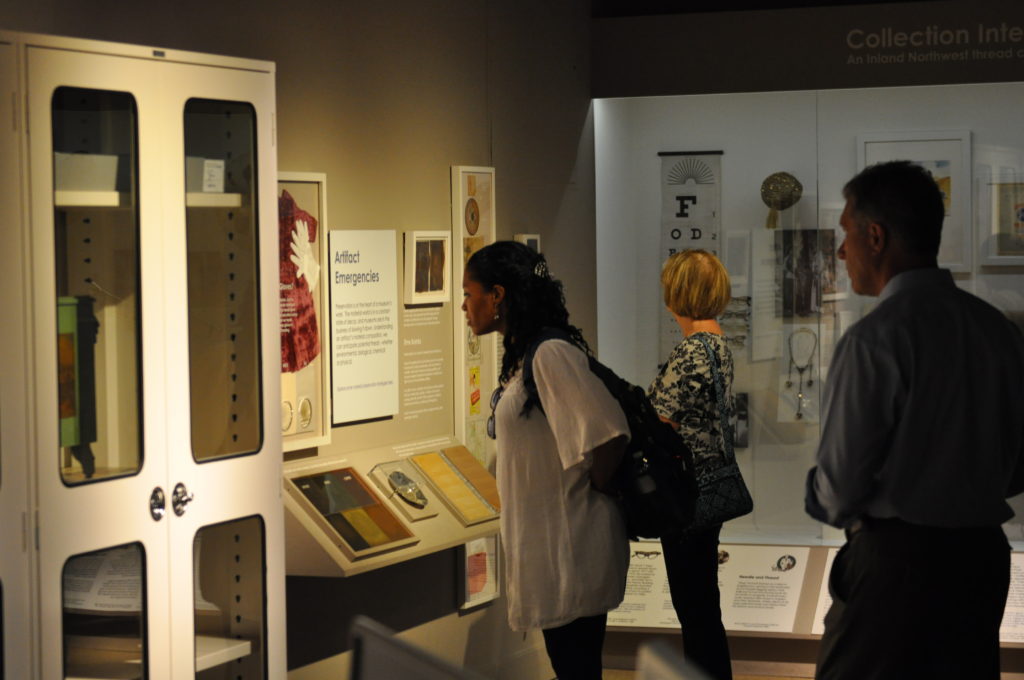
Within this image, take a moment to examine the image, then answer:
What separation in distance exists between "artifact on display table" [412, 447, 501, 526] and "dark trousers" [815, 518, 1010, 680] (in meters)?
1.89

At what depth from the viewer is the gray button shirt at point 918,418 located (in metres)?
2.64

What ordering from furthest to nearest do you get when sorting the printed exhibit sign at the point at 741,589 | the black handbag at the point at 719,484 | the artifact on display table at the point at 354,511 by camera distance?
the printed exhibit sign at the point at 741,589 < the black handbag at the point at 719,484 < the artifact on display table at the point at 354,511

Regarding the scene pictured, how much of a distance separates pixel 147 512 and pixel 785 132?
3.91 metres

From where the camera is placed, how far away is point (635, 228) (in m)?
6.02

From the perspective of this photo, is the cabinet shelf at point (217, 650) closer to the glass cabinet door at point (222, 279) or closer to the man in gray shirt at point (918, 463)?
the glass cabinet door at point (222, 279)

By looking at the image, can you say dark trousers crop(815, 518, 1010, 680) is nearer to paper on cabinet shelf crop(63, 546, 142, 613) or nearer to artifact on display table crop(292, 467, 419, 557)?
paper on cabinet shelf crop(63, 546, 142, 613)

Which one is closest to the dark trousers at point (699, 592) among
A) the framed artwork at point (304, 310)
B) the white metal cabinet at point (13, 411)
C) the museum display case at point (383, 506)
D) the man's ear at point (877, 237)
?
the museum display case at point (383, 506)

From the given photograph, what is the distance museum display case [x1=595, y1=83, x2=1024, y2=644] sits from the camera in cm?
577

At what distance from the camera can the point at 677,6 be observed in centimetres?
602

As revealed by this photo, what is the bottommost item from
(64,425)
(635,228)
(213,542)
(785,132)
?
(213,542)

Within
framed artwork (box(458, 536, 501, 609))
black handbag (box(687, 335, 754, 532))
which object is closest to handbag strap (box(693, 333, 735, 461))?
black handbag (box(687, 335, 754, 532))

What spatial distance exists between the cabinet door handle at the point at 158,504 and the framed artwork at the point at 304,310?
3.42 feet

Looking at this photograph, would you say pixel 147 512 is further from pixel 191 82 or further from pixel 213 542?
pixel 191 82

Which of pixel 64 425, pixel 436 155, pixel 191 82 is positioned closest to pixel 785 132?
pixel 436 155
